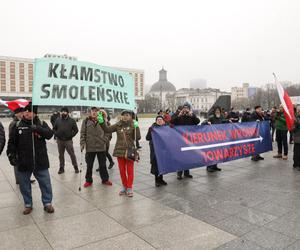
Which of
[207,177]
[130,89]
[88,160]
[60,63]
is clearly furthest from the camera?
[207,177]

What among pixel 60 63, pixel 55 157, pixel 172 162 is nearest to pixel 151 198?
pixel 172 162

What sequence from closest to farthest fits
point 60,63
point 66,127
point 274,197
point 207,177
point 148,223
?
point 148,223
point 60,63
point 274,197
point 207,177
point 66,127

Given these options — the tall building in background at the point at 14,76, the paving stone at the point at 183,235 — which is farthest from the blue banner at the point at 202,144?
the tall building in background at the point at 14,76

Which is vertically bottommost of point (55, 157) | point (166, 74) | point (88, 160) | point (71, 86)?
point (55, 157)

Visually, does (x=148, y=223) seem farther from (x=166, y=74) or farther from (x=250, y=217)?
(x=166, y=74)

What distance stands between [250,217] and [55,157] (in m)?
7.96

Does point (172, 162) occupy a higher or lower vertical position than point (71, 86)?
lower

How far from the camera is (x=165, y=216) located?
4.44 metres

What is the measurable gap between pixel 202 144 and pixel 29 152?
3932mm

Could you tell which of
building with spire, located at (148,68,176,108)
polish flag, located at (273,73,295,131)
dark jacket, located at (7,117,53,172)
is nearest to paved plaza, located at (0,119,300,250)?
dark jacket, located at (7,117,53,172)

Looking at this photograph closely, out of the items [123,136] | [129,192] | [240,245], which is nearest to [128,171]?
[129,192]

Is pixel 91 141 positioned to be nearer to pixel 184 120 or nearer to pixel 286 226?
pixel 184 120

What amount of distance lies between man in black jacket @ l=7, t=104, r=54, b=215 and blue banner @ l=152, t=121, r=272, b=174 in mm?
2300

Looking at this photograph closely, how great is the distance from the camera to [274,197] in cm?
529
